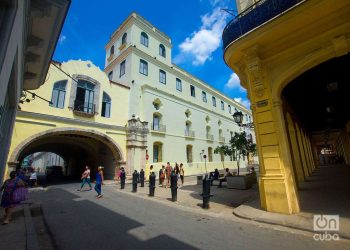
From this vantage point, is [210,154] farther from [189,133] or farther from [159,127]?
[159,127]

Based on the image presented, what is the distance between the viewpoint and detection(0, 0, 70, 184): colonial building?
9.22ft

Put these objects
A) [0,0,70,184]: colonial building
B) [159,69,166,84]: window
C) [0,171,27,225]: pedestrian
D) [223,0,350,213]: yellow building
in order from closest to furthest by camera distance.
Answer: [0,0,70,184]: colonial building
[223,0,350,213]: yellow building
[0,171,27,225]: pedestrian
[159,69,166,84]: window

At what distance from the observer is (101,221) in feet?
18.1

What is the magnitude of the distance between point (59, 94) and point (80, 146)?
857 centimetres

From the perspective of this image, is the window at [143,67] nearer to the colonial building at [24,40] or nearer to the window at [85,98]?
the window at [85,98]

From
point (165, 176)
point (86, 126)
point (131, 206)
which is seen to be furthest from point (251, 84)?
point (86, 126)

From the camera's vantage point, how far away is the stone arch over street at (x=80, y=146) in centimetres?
1299

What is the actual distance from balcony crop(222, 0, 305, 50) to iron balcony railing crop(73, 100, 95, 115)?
42.4ft

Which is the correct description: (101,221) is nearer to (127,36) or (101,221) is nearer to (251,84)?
(251,84)

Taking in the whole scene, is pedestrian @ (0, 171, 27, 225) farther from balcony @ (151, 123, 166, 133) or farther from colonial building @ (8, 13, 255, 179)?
balcony @ (151, 123, 166, 133)

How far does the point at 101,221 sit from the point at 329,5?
845cm

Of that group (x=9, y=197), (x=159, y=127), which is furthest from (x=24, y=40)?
A: (x=159, y=127)

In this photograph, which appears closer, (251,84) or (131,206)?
(251,84)

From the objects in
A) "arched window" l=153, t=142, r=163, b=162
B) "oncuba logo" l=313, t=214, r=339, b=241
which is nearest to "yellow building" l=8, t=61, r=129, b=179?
"arched window" l=153, t=142, r=163, b=162
